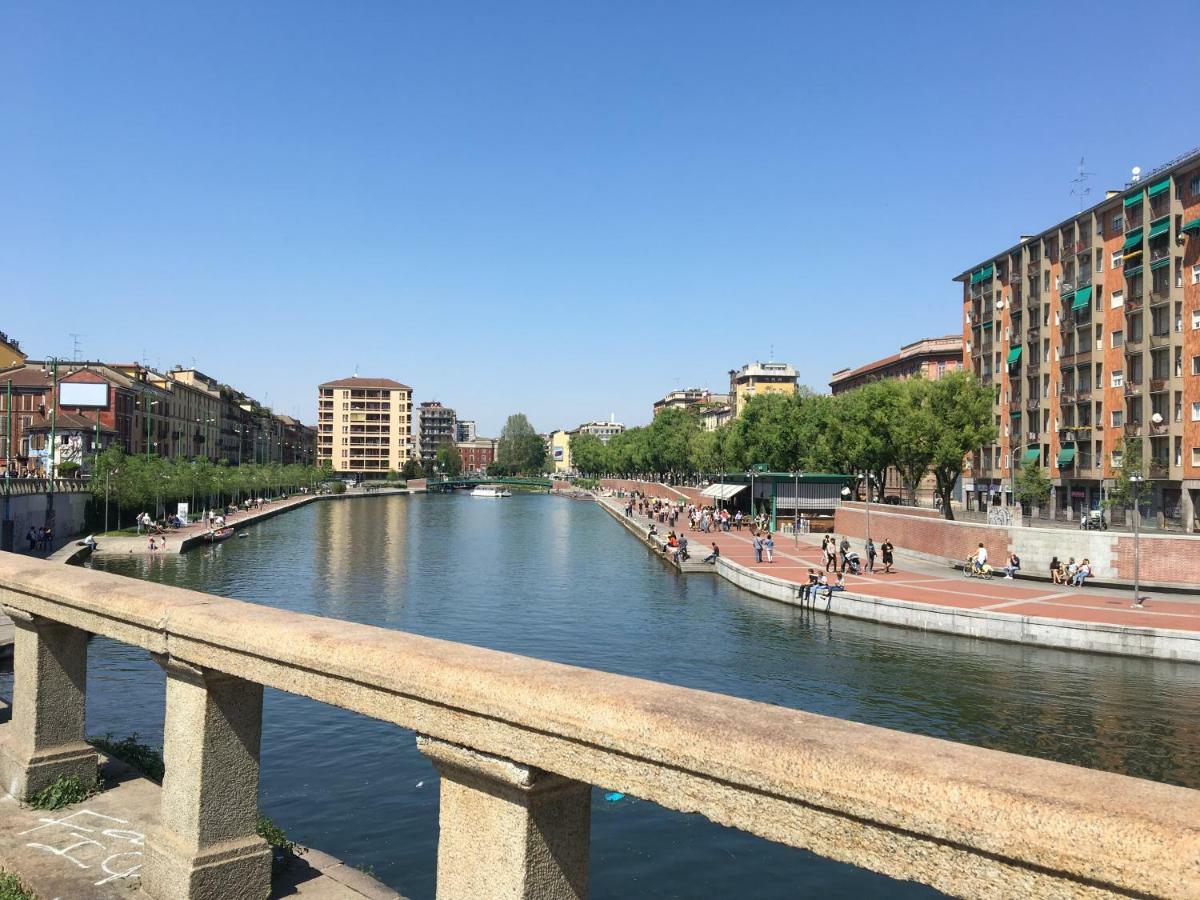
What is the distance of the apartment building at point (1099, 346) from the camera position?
5153 centimetres

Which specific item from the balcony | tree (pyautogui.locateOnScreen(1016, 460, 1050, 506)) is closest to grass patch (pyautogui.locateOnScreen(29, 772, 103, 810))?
the balcony

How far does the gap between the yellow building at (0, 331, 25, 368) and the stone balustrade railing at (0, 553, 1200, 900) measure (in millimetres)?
100690

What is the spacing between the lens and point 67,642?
888cm

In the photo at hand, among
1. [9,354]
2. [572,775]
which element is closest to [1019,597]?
[572,775]

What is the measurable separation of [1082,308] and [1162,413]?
36.3ft

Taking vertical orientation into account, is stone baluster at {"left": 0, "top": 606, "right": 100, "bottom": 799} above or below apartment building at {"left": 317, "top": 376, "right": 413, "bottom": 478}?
below

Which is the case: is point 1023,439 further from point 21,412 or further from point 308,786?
point 21,412

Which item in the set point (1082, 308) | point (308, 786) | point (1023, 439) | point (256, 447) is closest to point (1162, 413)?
point (1082, 308)

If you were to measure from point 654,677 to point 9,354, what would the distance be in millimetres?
95914

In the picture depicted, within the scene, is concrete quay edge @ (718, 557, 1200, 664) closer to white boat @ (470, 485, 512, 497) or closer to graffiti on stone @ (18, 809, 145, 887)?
graffiti on stone @ (18, 809, 145, 887)

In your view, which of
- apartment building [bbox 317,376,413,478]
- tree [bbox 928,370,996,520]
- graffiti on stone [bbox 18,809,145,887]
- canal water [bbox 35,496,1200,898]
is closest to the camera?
graffiti on stone [bbox 18,809,145,887]

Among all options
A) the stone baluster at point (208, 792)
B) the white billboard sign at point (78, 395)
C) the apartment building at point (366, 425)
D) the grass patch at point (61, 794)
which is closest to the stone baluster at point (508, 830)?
the stone baluster at point (208, 792)

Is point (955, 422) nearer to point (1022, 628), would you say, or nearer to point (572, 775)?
point (1022, 628)

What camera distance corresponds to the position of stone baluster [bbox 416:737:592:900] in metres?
4.37
